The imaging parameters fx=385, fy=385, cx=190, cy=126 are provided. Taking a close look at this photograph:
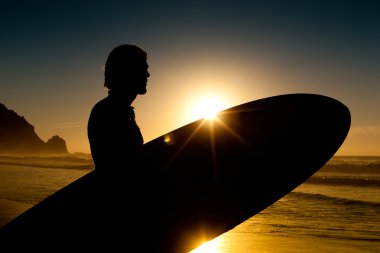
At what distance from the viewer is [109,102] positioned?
101 inches

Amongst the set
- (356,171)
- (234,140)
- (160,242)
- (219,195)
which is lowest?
(160,242)

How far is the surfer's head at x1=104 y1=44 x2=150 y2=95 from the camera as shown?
2.67 m

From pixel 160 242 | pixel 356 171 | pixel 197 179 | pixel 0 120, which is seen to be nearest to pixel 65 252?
pixel 160 242

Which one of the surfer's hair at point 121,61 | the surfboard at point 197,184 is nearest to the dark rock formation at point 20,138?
the surfboard at point 197,184

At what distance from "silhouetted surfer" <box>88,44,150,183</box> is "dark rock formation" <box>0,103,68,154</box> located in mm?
112733

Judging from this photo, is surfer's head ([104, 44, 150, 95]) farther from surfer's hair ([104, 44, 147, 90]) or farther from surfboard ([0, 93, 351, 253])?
surfboard ([0, 93, 351, 253])

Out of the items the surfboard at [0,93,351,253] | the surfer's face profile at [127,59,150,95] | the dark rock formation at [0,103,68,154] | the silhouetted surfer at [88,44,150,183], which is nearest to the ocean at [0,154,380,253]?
the surfboard at [0,93,351,253]

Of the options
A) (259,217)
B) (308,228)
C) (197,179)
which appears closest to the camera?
(197,179)

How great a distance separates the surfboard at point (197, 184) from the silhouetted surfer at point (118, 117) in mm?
199

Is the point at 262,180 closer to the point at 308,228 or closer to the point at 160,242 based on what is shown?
the point at 160,242

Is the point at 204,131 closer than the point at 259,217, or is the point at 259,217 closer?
the point at 204,131

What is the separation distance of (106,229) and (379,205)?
35.4 ft

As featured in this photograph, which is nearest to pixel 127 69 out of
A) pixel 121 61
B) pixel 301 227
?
pixel 121 61

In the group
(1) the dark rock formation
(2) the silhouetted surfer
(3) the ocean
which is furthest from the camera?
(1) the dark rock formation
